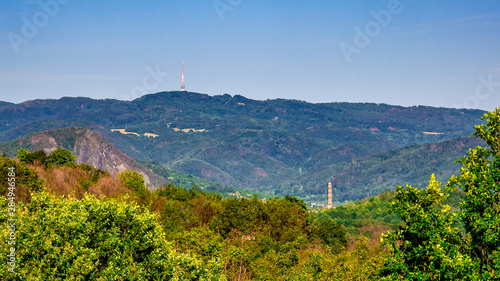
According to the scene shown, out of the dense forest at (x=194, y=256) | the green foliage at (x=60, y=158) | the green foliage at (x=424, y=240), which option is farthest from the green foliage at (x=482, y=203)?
the green foliage at (x=60, y=158)

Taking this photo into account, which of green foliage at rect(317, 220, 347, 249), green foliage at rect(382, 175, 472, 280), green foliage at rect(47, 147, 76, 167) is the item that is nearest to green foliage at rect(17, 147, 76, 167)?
green foliage at rect(47, 147, 76, 167)

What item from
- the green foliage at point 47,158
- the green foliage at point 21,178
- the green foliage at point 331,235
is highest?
the green foliage at point 47,158

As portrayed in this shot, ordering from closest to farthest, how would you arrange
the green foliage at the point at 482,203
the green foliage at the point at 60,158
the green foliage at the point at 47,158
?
the green foliage at the point at 482,203, the green foliage at the point at 47,158, the green foliage at the point at 60,158

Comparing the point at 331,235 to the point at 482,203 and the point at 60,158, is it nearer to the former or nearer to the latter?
the point at 60,158

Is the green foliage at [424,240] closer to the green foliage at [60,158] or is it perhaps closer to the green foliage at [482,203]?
the green foliage at [482,203]

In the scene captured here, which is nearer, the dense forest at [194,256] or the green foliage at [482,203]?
the green foliage at [482,203]

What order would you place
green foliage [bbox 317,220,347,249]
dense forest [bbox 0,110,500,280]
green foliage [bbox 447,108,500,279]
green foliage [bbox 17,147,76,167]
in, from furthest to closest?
green foliage [bbox 17,147,76,167]
green foliage [bbox 317,220,347,249]
dense forest [bbox 0,110,500,280]
green foliage [bbox 447,108,500,279]

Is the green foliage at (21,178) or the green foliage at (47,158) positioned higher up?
the green foliage at (47,158)

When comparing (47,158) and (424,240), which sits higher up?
(47,158)

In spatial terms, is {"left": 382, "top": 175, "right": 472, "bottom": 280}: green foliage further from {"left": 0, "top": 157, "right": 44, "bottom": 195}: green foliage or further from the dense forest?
{"left": 0, "top": 157, "right": 44, "bottom": 195}: green foliage

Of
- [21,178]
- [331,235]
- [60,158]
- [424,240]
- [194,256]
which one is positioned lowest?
[331,235]

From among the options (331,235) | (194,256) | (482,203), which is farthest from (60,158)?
(482,203)

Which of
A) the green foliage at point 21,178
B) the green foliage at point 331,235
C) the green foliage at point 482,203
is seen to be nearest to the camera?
the green foliage at point 482,203

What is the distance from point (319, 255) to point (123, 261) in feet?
105
